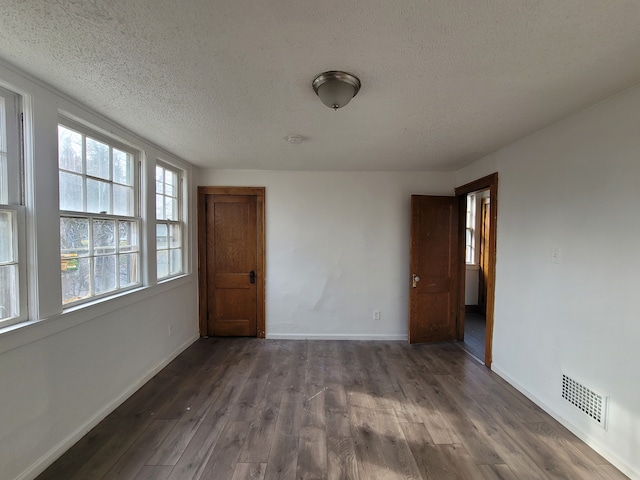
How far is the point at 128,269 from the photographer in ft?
8.14

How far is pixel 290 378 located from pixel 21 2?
117 inches

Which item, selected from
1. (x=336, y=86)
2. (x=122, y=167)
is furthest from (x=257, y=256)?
(x=336, y=86)

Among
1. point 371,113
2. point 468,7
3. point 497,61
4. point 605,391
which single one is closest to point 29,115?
point 371,113

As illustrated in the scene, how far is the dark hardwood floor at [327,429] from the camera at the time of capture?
164cm

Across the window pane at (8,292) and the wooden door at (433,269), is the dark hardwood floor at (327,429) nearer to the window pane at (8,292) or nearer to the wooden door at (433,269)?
the wooden door at (433,269)

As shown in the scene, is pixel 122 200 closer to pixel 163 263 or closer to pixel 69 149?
pixel 69 149

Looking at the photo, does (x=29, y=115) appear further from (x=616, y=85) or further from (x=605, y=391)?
(x=605, y=391)

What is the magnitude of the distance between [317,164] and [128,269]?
7.66 feet

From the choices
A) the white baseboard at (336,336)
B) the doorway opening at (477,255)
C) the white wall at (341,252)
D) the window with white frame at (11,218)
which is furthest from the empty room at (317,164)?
the doorway opening at (477,255)

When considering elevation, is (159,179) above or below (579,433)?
above

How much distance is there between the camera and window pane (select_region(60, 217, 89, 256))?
185 cm

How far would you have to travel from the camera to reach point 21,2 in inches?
41.1

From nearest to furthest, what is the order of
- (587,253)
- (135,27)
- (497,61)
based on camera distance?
(135,27) < (497,61) < (587,253)

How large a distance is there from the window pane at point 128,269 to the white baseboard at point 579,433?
3756mm
